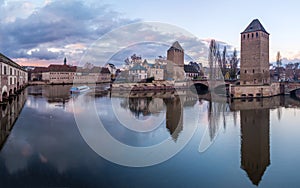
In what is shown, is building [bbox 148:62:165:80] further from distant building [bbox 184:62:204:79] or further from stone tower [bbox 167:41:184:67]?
distant building [bbox 184:62:204:79]

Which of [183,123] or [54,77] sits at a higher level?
[54,77]

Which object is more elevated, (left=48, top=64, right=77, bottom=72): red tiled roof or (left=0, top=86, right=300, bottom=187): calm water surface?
(left=48, top=64, right=77, bottom=72): red tiled roof

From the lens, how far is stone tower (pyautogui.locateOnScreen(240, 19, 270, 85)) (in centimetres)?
2644

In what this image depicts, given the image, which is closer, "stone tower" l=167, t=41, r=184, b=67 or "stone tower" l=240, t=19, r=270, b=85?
"stone tower" l=167, t=41, r=184, b=67

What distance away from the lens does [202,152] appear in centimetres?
700

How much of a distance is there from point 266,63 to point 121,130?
23.9 metres

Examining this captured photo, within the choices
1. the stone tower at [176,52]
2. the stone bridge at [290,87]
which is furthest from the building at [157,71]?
the stone bridge at [290,87]

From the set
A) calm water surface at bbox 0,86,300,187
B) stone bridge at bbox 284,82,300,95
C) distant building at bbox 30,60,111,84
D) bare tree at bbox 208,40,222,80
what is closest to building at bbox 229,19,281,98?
stone bridge at bbox 284,82,300,95

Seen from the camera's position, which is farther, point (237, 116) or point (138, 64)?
point (138, 64)

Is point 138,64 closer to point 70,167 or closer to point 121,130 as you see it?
point 121,130

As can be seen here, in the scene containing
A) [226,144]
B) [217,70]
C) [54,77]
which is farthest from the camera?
[54,77]

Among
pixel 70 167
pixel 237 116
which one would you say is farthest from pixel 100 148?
pixel 237 116

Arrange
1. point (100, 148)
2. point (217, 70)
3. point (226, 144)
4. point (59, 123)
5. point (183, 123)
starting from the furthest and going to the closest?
point (217, 70), point (183, 123), point (59, 123), point (226, 144), point (100, 148)

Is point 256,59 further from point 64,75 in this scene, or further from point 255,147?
point 64,75
